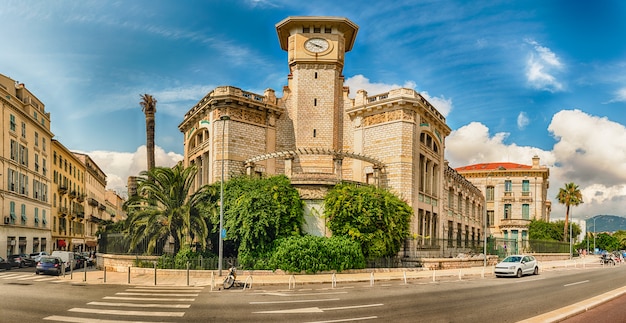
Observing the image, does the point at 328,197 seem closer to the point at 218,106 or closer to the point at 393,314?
the point at 218,106

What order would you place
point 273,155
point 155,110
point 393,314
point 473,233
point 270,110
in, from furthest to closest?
point 473,233
point 155,110
point 270,110
point 273,155
point 393,314

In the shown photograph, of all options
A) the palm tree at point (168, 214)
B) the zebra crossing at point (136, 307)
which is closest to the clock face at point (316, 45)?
the palm tree at point (168, 214)

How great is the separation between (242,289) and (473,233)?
170 ft

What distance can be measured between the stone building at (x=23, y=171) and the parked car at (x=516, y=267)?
4302cm

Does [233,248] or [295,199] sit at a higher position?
[295,199]

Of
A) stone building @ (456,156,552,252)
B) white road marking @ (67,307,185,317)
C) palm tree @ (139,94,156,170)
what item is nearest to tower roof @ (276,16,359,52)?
palm tree @ (139,94,156,170)

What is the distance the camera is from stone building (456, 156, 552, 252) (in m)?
80.4

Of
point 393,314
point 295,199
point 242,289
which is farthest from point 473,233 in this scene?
point 393,314

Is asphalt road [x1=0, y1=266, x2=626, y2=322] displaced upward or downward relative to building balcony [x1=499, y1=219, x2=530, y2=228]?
upward

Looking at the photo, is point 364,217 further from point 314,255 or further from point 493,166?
point 493,166

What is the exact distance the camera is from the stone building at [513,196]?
80.4 meters

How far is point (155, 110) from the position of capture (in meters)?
50.5

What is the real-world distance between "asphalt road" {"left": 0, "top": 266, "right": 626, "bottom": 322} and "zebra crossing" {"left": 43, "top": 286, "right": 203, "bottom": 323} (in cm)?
3

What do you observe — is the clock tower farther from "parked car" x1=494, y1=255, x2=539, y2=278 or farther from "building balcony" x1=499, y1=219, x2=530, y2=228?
"building balcony" x1=499, y1=219, x2=530, y2=228
